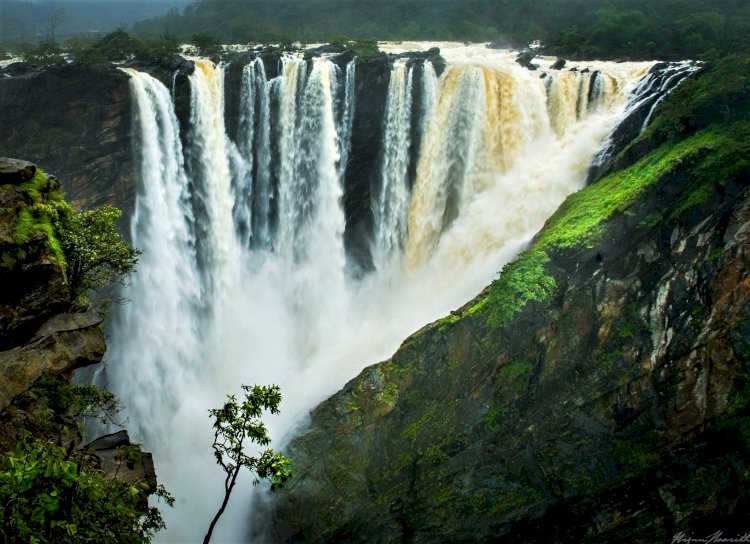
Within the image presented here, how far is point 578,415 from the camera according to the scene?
12.8 metres

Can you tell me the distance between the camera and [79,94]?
1989cm

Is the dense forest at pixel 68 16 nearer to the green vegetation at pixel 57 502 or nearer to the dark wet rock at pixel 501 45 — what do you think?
the dark wet rock at pixel 501 45

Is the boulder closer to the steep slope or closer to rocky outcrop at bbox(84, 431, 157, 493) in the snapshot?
the steep slope

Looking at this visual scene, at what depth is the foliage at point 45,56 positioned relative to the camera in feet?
67.9

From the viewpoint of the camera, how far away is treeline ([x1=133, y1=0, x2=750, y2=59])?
23.7 meters

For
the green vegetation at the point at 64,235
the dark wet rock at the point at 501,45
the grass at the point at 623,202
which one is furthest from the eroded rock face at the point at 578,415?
the dark wet rock at the point at 501,45

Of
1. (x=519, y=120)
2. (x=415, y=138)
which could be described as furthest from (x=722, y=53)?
(x=415, y=138)

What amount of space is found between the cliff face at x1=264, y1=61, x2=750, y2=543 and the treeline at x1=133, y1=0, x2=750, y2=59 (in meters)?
10.7

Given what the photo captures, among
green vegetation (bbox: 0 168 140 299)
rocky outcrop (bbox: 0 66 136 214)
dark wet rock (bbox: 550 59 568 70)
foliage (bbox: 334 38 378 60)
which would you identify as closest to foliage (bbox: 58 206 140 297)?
green vegetation (bbox: 0 168 140 299)

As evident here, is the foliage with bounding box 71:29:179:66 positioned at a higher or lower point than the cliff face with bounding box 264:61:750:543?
higher

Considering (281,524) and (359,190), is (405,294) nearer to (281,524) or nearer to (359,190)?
(359,190)

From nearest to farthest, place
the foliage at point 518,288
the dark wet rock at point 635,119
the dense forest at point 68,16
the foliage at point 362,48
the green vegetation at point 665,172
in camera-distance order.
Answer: the green vegetation at point 665,172, the foliage at point 518,288, the dark wet rock at point 635,119, the foliage at point 362,48, the dense forest at point 68,16

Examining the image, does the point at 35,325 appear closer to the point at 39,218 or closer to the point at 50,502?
the point at 39,218

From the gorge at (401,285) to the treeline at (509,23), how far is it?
15.8ft
